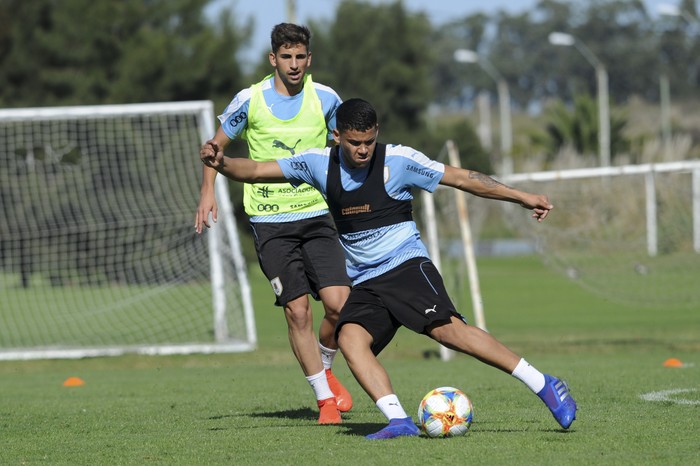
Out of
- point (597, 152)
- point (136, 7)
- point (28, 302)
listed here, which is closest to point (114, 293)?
point (28, 302)

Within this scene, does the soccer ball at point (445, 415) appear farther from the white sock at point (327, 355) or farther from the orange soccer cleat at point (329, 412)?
the white sock at point (327, 355)

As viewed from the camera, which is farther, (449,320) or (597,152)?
(597,152)

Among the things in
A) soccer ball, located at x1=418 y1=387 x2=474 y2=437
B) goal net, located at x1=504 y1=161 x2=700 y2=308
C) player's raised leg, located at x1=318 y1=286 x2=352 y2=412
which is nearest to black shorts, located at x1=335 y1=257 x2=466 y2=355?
soccer ball, located at x1=418 y1=387 x2=474 y2=437

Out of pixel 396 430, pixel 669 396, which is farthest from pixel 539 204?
pixel 669 396

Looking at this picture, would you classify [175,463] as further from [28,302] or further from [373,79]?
[373,79]

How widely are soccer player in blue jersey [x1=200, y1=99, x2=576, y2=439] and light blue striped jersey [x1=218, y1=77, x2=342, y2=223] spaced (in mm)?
971

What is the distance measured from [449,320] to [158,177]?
50.8ft

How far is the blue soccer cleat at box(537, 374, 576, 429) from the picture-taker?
20.9 ft

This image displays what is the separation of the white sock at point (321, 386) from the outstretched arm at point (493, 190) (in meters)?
1.67

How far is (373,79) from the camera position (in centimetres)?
5291

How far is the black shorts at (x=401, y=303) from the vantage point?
6488 mm

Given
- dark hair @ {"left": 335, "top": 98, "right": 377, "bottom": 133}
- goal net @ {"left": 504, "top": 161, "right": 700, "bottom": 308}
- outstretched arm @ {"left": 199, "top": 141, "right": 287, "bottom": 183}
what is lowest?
goal net @ {"left": 504, "top": 161, "right": 700, "bottom": 308}

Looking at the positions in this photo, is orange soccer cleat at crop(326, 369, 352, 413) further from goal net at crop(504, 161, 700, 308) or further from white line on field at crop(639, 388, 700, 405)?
goal net at crop(504, 161, 700, 308)

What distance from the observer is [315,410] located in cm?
824
